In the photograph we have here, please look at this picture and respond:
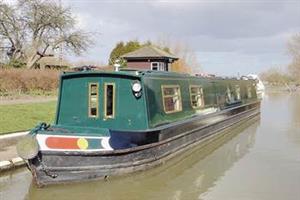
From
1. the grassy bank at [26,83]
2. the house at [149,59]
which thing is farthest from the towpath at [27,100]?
the house at [149,59]

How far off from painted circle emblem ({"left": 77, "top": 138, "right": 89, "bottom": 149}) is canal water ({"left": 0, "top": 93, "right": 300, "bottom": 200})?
0.68 m

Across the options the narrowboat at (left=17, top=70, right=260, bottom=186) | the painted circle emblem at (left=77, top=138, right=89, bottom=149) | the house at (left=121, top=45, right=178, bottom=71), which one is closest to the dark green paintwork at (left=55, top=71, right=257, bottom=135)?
the narrowboat at (left=17, top=70, right=260, bottom=186)

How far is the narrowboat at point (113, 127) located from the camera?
9.30 meters

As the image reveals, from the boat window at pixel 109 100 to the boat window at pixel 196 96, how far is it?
4105 mm

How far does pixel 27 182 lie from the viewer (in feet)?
32.1

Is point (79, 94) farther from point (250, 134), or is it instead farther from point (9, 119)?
point (250, 134)

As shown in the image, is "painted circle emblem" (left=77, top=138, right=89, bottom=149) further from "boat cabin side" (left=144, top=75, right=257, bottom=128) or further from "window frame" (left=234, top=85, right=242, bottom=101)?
"window frame" (left=234, top=85, right=242, bottom=101)

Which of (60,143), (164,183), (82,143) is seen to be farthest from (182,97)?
(60,143)

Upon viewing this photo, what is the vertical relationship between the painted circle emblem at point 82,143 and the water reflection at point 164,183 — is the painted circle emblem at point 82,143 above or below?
above

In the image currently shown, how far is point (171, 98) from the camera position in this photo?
1304cm

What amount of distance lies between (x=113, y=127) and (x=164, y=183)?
1666 mm

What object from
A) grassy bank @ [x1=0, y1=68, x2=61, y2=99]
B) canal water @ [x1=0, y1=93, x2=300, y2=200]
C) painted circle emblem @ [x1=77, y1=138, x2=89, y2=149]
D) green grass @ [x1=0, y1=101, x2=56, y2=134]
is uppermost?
grassy bank @ [x1=0, y1=68, x2=61, y2=99]

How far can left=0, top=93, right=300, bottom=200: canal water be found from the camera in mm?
9203

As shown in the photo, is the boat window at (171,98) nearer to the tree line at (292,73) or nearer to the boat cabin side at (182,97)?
the boat cabin side at (182,97)
